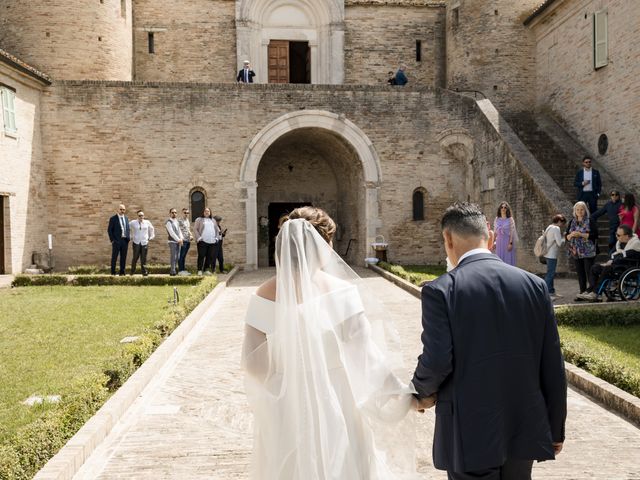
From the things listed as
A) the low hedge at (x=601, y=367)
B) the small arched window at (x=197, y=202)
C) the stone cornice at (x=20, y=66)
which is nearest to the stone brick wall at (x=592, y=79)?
the low hedge at (x=601, y=367)

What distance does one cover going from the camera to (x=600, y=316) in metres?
10.2

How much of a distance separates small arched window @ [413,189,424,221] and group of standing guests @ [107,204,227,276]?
277 inches

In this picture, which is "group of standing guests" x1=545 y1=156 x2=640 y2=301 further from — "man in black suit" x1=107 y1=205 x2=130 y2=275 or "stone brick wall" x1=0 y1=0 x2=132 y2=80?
"stone brick wall" x1=0 y1=0 x2=132 y2=80

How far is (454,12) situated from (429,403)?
85.8 ft

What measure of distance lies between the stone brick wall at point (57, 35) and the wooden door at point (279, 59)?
7624mm

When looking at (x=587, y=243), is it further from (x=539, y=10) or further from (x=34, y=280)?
(x=539, y=10)

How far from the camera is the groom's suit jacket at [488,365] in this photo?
9.75 ft

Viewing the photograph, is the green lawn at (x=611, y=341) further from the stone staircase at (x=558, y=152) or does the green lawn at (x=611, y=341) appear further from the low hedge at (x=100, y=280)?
the low hedge at (x=100, y=280)

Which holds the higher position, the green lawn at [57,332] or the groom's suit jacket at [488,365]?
the groom's suit jacket at [488,365]

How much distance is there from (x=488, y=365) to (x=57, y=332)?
8597mm

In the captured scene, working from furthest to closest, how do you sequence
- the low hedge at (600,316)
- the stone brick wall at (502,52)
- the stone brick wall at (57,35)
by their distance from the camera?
the stone brick wall at (502,52) → the stone brick wall at (57,35) → the low hedge at (600,316)

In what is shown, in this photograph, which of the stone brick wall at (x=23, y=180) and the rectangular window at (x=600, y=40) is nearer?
the stone brick wall at (x=23, y=180)

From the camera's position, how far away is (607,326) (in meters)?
10.1

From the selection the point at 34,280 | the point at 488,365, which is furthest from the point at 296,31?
the point at 488,365
